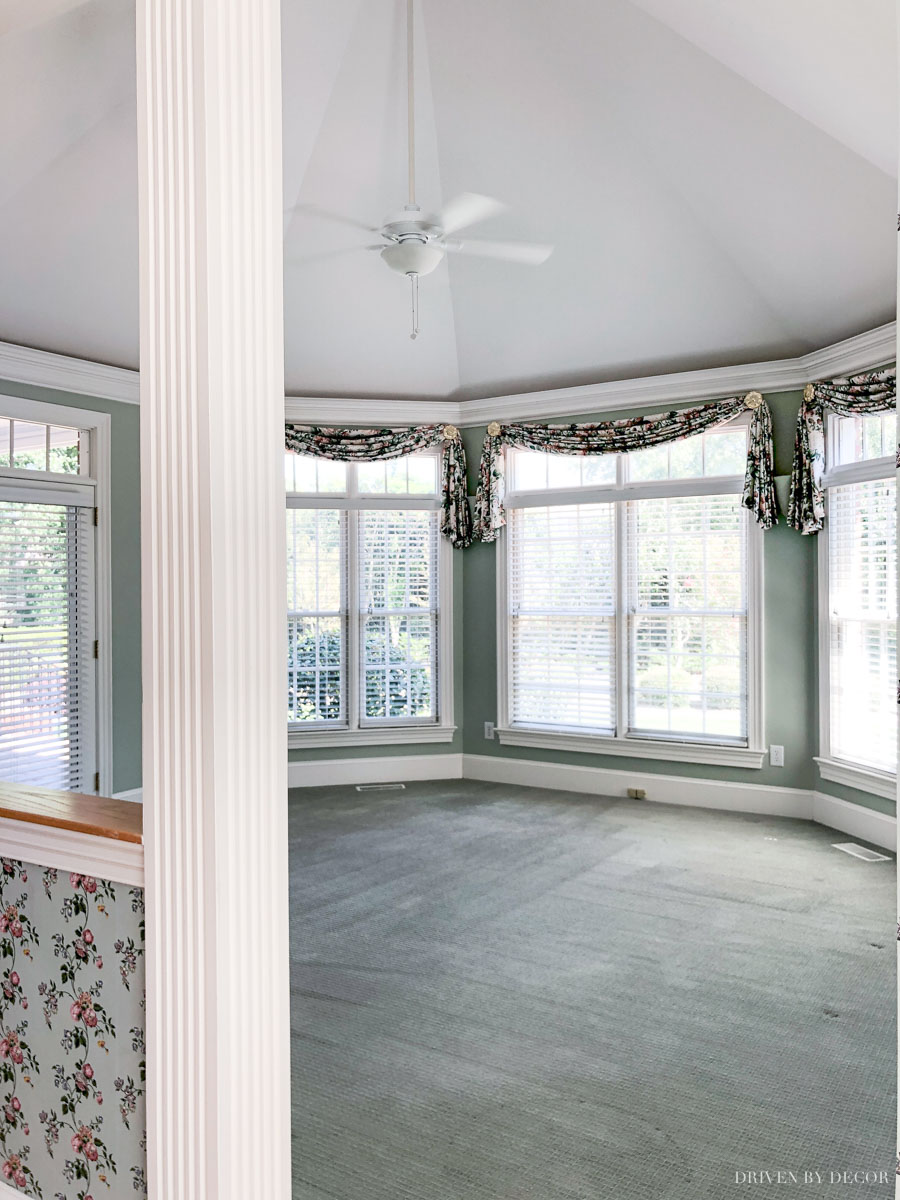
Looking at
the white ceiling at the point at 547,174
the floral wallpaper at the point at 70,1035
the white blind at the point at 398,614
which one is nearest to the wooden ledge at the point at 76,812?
the floral wallpaper at the point at 70,1035

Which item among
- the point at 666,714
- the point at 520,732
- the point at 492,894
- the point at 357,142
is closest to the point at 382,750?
the point at 520,732

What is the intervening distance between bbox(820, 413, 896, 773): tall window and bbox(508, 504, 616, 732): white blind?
1.45m

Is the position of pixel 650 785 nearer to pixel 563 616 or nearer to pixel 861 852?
pixel 563 616

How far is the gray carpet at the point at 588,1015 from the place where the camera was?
2395 millimetres

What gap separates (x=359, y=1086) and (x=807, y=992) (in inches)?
66.7

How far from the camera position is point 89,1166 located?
6.17 ft

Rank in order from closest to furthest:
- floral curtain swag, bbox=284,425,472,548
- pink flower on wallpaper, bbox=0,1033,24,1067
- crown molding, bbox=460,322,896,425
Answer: pink flower on wallpaper, bbox=0,1033,24,1067
crown molding, bbox=460,322,896,425
floral curtain swag, bbox=284,425,472,548

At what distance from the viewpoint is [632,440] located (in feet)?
20.3

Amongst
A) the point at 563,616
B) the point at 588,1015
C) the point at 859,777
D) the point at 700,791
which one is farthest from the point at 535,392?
the point at 588,1015

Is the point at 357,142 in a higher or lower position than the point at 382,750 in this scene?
higher

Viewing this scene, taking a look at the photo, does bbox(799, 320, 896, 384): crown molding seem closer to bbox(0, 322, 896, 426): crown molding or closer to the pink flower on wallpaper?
bbox(0, 322, 896, 426): crown molding

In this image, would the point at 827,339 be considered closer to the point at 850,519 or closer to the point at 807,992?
the point at 850,519

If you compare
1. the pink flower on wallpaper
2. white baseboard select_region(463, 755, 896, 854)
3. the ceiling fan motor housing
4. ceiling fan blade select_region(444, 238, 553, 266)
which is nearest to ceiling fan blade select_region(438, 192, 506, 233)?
ceiling fan blade select_region(444, 238, 553, 266)

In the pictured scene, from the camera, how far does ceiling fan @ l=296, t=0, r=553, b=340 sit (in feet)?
14.4
